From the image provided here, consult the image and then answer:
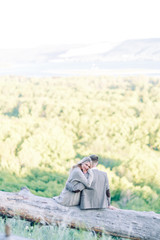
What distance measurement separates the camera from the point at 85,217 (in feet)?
14.9

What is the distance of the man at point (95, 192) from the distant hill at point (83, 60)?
4061 centimetres

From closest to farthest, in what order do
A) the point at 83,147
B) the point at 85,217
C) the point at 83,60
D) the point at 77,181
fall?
the point at 85,217, the point at 77,181, the point at 83,147, the point at 83,60

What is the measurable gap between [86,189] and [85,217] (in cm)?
49

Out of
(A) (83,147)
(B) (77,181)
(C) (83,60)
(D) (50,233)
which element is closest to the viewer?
(D) (50,233)

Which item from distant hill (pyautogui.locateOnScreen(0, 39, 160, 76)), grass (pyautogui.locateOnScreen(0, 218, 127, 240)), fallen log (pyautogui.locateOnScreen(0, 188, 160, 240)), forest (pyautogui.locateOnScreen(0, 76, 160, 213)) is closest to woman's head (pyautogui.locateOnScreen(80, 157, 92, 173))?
fallen log (pyautogui.locateOnScreen(0, 188, 160, 240))

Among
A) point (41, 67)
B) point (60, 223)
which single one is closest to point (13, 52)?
point (41, 67)

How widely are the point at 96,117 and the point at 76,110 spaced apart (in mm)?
2260

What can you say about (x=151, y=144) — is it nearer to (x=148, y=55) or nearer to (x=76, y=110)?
(x=76, y=110)

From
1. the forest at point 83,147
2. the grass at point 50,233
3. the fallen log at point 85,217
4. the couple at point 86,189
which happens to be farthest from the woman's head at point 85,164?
the forest at point 83,147

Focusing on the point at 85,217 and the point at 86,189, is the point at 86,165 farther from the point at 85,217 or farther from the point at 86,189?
the point at 85,217

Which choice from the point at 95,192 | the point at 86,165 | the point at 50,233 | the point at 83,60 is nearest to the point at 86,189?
the point at 95,192

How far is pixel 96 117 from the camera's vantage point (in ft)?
59.2

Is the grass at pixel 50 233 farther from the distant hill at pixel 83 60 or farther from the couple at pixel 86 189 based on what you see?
the distant hill at pixel 83 60

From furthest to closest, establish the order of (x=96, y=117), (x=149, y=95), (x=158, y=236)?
(x=149, y=95)
(x=96, y=117)
(x=158, y=236)
